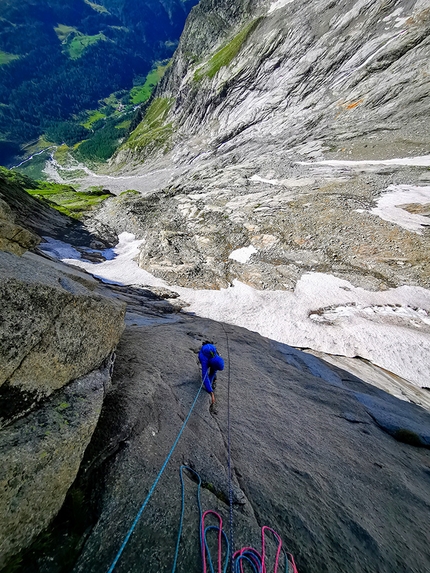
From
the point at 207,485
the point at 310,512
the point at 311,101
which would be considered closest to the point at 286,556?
the point at 310,512

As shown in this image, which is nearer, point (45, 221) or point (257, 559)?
point (257, 559)

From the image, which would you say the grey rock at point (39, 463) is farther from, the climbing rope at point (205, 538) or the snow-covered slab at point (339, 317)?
the snow-covered slab at point (339, 317)

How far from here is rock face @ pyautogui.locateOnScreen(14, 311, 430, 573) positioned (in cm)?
399

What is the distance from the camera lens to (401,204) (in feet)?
99.0

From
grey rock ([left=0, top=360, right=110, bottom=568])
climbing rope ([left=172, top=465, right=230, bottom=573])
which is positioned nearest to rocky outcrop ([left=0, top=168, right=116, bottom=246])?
grey rock ([left=0, top=360, right=110, bottom=568])

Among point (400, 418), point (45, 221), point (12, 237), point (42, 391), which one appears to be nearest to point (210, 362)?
point (42, 391)

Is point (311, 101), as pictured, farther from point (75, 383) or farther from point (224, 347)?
point (75, 383)

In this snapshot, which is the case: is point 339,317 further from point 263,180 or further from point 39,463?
point 263,180

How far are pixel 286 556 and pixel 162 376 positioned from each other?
5209 millimetres

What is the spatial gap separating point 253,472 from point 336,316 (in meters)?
18.3

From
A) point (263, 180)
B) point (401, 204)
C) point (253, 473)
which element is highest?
point (263, 180)

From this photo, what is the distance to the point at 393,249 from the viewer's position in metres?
25.8

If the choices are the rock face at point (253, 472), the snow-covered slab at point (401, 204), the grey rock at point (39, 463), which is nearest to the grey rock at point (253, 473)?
the rock face at point (253, 472)

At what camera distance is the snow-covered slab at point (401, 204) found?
27.2m
